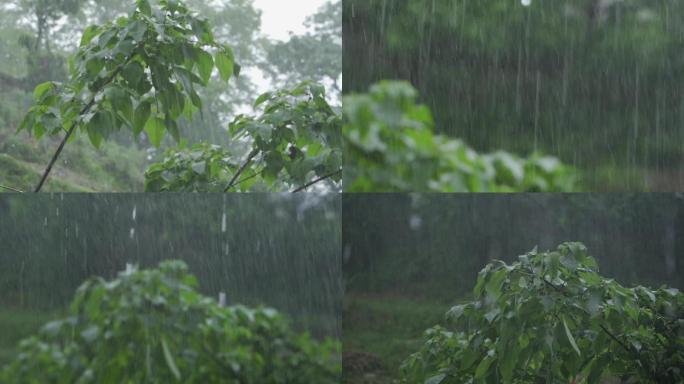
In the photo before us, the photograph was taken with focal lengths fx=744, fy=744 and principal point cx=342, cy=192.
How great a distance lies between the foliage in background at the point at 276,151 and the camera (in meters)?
1.85

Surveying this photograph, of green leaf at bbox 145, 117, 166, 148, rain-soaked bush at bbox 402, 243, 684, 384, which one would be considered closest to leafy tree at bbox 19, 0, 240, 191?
green leaf at bbox 145, 117, 166, 148

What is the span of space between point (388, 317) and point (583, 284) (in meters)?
0.49

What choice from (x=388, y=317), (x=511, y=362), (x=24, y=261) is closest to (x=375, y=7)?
(x=388, y=317)

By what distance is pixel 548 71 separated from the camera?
1921 mm

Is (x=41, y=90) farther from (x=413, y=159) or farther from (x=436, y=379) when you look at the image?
(x=436, y=379)

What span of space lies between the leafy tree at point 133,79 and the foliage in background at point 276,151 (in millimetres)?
120

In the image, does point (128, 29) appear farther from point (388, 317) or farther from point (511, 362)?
point (511, 362)

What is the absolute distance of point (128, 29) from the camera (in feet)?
5.82

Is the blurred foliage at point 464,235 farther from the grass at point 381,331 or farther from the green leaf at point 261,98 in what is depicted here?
the green leaf at point 261,98

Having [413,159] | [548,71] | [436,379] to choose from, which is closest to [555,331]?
[436,379]

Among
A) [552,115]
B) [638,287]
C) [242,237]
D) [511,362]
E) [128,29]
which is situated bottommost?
[511,362]

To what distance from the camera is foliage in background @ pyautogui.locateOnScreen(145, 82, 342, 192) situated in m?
1.85

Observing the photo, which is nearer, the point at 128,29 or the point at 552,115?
the point at 128,29

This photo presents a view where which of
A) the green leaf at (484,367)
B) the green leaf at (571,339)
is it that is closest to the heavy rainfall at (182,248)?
the green leaf at (484,367)
